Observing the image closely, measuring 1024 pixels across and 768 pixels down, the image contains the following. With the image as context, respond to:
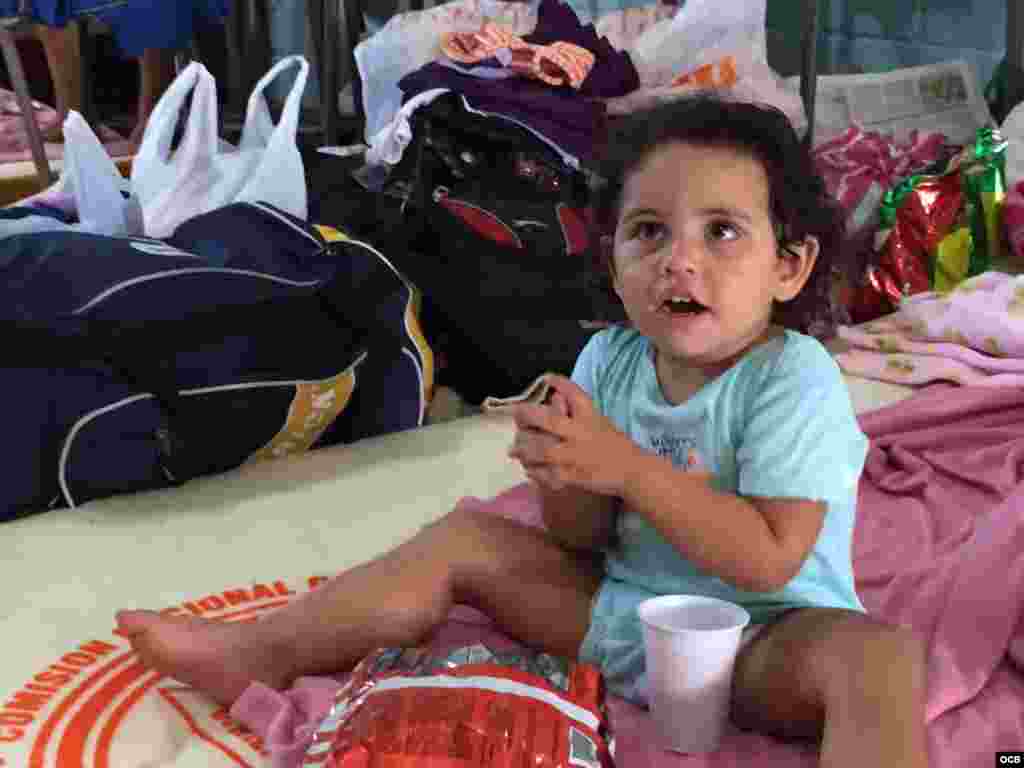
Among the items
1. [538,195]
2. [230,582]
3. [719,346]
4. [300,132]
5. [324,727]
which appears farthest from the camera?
[300,132]

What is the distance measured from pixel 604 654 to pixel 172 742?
0.33 m

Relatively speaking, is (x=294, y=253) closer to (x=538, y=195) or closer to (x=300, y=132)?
(x=538, y=195)

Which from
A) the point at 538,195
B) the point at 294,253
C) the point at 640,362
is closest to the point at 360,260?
the point at 294,253

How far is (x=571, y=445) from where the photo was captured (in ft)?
2.74

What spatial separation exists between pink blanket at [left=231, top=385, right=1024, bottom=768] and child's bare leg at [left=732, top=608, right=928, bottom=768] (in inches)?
1.5

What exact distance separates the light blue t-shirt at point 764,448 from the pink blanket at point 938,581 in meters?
0.10

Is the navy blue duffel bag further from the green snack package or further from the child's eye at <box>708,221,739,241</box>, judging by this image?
the green snack package

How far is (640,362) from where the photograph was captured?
1023 millimetres

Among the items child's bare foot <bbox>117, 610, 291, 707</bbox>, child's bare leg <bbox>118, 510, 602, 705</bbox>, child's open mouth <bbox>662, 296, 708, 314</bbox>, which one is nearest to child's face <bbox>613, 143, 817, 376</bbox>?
child's open mouth <bbox>662, 296, 708, 314</bbox>

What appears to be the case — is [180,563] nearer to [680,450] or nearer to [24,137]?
[680,450]

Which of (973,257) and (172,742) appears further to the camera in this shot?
(973,257)

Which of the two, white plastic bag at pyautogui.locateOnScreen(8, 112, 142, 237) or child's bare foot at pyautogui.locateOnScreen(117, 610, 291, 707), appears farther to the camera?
white plastic bag at pyautogui.locateOnScreen(8, 112, 142, 237)

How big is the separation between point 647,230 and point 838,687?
35cm

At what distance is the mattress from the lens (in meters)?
0.97
